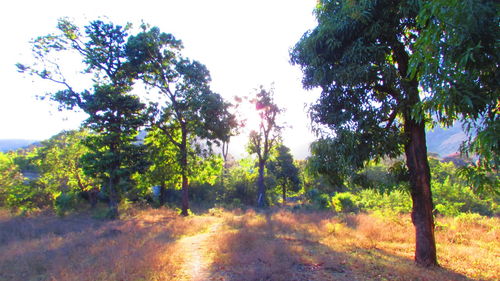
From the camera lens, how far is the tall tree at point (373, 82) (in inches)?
283

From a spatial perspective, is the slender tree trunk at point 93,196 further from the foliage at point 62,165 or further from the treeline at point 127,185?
the foliage at point 62,165

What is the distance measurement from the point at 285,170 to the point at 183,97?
24.0 m

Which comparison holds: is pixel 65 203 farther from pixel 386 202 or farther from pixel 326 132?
pixel 386 202

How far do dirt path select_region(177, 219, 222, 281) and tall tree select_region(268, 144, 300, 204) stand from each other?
30.4m

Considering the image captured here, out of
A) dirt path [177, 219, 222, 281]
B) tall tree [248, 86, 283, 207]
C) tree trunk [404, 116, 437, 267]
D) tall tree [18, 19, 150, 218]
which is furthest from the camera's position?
tall tree [248, 86, 283, 207]

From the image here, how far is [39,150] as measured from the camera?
2525 cm

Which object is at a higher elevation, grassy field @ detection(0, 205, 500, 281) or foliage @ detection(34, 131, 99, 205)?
foliage @ detection(34, 131, 99, 205)

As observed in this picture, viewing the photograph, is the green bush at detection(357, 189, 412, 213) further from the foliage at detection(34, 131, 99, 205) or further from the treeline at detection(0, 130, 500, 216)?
the foliage at detection(34, 131, 99, 205)

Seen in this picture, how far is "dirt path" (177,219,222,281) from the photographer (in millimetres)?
6758

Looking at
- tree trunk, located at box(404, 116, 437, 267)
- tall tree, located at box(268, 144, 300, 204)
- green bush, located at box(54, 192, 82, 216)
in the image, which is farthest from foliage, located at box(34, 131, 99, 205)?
tall tree, located at box(268, 144, 300, 204)

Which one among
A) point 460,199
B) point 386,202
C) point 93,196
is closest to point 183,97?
point 93,196

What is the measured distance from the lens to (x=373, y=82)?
783 cm

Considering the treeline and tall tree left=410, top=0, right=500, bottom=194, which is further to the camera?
the treeline

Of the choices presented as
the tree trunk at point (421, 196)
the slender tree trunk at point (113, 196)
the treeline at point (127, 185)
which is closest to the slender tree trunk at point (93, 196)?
the treeline at point (127, 185)
